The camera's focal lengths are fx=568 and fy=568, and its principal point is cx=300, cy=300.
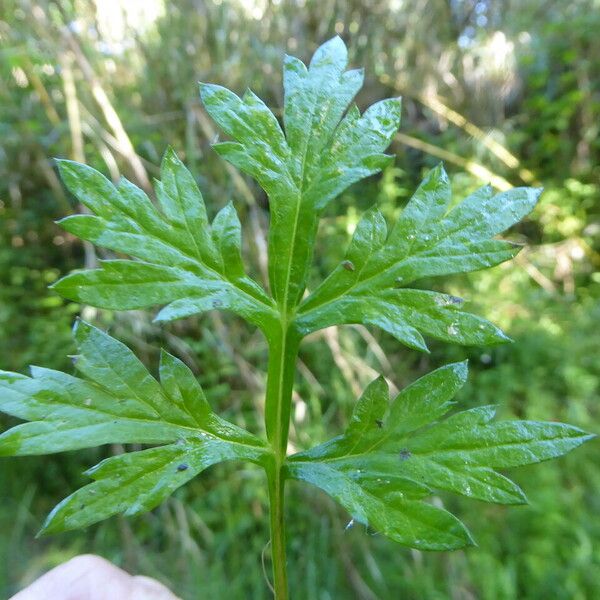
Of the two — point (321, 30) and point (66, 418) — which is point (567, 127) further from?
point (66, 418)

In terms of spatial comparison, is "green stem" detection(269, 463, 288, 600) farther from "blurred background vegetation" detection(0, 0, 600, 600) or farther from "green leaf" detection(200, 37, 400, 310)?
"blurred background vegetation" detection(0, 0, 600, 600)

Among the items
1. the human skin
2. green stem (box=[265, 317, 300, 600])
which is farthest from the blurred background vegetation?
green stem (box=[265, 317, 300, 600])

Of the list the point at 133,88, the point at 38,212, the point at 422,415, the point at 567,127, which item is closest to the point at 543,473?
the point at 422,415

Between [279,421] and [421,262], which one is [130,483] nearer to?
[279,421]

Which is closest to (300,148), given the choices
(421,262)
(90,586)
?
(421,262)

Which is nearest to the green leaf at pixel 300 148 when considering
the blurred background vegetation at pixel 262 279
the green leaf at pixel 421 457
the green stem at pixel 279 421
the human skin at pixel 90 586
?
the green stem at pixel 279 421
